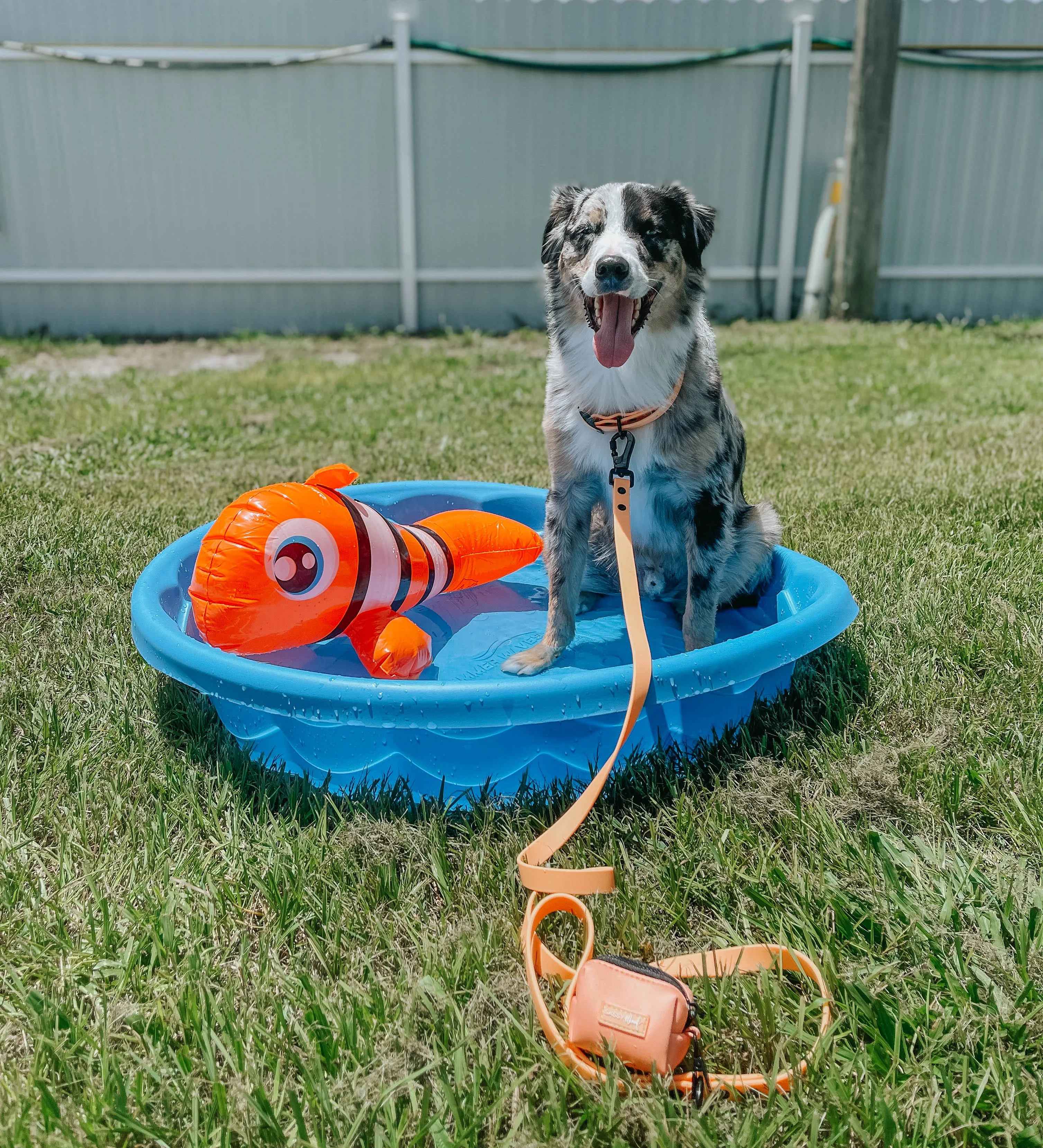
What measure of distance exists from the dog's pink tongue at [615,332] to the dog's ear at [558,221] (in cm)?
34

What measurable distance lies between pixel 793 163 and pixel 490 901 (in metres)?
9.56

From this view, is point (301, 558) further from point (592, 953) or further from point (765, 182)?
point (765, 182)

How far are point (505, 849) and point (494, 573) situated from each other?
1669 millimetres

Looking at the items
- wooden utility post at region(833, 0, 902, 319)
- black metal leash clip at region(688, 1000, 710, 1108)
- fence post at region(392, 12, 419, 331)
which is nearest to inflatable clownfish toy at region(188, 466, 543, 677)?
black metal leash clip at region(688, 1000, 710, 1108)

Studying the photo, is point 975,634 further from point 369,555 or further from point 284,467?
point 284,467

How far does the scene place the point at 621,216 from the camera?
2668mm

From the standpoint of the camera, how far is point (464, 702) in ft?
6.53

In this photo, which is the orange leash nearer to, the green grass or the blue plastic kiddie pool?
the green grass

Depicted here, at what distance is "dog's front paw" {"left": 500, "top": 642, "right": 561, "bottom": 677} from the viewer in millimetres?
2914

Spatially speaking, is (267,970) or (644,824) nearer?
(267,970)

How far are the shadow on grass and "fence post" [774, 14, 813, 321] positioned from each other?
324 inches

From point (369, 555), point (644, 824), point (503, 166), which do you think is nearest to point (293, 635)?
point (369, 555)

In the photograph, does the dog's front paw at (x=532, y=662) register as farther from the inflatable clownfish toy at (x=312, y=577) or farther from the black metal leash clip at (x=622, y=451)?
the black metal leash clip at (x=622, y=451)

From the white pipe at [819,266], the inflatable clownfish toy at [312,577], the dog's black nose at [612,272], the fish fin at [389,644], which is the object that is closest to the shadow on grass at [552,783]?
the inflatable clownfish toy at [312,577]
